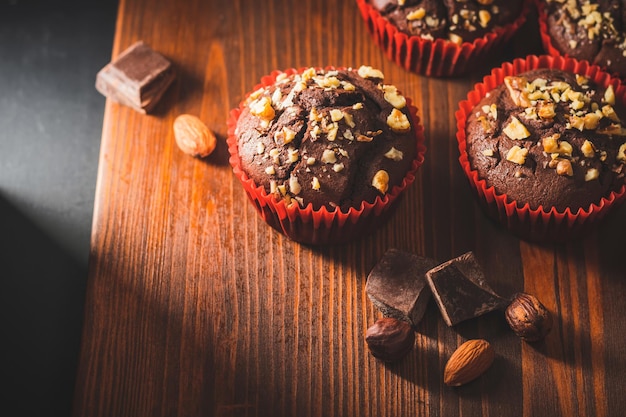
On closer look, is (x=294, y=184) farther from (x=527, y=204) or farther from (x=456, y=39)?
(x=456, y=39)

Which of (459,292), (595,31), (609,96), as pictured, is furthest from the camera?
(595,31)

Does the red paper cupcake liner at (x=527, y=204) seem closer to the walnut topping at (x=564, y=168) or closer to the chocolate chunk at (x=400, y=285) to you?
the walnut topping at (x=564, y=168)

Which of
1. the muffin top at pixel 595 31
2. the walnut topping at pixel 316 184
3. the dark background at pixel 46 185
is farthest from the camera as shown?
the dark background at pixel 46 185

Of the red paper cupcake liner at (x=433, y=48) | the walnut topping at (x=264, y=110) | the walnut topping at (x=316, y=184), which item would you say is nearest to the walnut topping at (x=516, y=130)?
the red paper cupcake liner at (x=433, y=48)

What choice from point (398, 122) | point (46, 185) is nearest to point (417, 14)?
point (398, 122)

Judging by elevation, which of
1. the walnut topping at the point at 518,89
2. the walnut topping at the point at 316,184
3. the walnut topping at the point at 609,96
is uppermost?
the walnut topping at the point at 609,96

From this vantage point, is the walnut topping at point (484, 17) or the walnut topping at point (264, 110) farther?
the walnut topping at point (484, 17)

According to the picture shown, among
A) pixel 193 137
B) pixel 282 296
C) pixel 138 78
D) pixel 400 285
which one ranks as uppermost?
pixel 138 78
